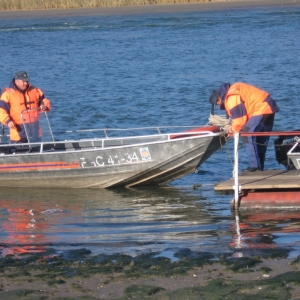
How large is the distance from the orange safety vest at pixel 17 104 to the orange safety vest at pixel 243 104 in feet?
11.8

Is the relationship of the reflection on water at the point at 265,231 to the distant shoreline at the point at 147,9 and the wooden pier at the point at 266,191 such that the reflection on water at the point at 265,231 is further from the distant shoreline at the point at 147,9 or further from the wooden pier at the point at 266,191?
the distant shoreline at the point at 147,9

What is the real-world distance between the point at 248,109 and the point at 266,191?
1.15 metres

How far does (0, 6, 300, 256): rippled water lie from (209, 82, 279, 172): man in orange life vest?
3.11ft

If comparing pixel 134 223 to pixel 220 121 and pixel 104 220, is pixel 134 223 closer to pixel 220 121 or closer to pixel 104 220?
pixel 104 220

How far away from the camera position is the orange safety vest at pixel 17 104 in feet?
43.1

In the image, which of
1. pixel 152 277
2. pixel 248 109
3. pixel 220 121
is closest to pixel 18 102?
pixel 220 121

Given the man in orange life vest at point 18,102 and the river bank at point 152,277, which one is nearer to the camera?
the river bank at point 152,277

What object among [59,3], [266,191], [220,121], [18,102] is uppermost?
[59,3]

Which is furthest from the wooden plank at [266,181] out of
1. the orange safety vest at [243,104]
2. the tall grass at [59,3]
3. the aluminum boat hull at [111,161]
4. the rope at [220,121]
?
the tall grass at [59,3]

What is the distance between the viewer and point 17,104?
13266 mm

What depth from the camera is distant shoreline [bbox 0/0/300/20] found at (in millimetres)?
57594

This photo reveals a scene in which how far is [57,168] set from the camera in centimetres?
1334

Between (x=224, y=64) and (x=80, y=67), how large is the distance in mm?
5732

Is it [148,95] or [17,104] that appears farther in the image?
[148,95]
